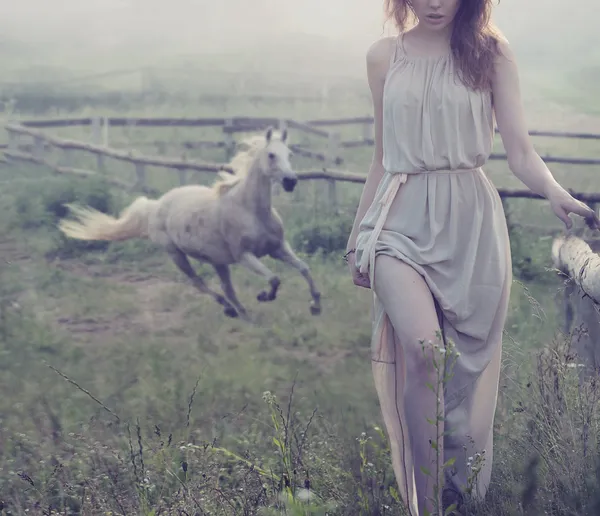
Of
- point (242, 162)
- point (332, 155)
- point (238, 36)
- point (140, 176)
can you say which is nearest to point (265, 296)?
point (242, 162)

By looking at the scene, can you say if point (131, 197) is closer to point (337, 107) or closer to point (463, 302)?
point (337, 107)

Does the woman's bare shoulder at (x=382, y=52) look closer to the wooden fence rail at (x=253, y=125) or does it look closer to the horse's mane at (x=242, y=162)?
the horse's mane at (x=242, y=162)

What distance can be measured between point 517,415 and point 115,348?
3.01 m

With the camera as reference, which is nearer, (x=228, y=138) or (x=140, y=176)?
(x=140, y=176)

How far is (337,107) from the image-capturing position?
8297mm

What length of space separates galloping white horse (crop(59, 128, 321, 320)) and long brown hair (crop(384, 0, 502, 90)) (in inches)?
122

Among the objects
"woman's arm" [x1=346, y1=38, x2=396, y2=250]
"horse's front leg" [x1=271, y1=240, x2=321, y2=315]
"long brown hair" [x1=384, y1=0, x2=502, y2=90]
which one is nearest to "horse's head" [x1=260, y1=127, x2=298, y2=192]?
"horse's front leg" [x1=271, y1=240, x2=321, y2=315]

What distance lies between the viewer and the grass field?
3.26 meters

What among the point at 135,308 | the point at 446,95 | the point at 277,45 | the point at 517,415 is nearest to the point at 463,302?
the point at 446,95

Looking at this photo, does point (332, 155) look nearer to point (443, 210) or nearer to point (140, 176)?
point (140, 176)

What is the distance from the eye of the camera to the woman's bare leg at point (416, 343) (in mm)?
2760

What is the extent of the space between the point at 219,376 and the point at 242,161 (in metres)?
1.55

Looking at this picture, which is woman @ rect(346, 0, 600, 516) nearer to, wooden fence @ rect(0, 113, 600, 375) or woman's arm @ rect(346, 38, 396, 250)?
woman's arm @ rect(346, 38, 396, 250)

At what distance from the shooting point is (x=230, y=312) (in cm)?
652
